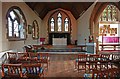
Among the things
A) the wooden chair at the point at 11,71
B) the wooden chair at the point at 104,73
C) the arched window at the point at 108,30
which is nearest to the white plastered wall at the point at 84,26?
the arched window at the point at 108,30

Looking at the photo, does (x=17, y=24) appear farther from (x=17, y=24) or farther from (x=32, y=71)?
(x=32, y=71)

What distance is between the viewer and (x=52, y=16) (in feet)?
63.3

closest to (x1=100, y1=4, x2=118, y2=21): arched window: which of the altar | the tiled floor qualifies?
the altar

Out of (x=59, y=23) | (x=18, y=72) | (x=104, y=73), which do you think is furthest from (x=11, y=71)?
(x=59, y=23)

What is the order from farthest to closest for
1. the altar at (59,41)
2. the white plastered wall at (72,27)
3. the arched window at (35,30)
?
1. the white plastered wall at (72,27)
2. the altar at (59,41)
3. the arched window at (35,30)

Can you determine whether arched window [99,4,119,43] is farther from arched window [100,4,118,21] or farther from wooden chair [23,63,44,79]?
wooden chair [23,63,44,79]

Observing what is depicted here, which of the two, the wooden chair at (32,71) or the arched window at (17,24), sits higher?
the arched window at (17,24)

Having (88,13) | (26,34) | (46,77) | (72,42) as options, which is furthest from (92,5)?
(46,77)

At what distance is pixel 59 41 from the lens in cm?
1806

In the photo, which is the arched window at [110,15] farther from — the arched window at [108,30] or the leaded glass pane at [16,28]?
the leaded glass pane at [16,28]

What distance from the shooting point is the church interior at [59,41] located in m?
5.33

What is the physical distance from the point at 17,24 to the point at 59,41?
7.35 m

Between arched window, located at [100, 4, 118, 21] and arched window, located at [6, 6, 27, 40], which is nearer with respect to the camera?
arched window, located at [6, 6, 27, 40]

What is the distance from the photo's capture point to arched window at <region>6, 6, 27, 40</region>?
10.1 metres
